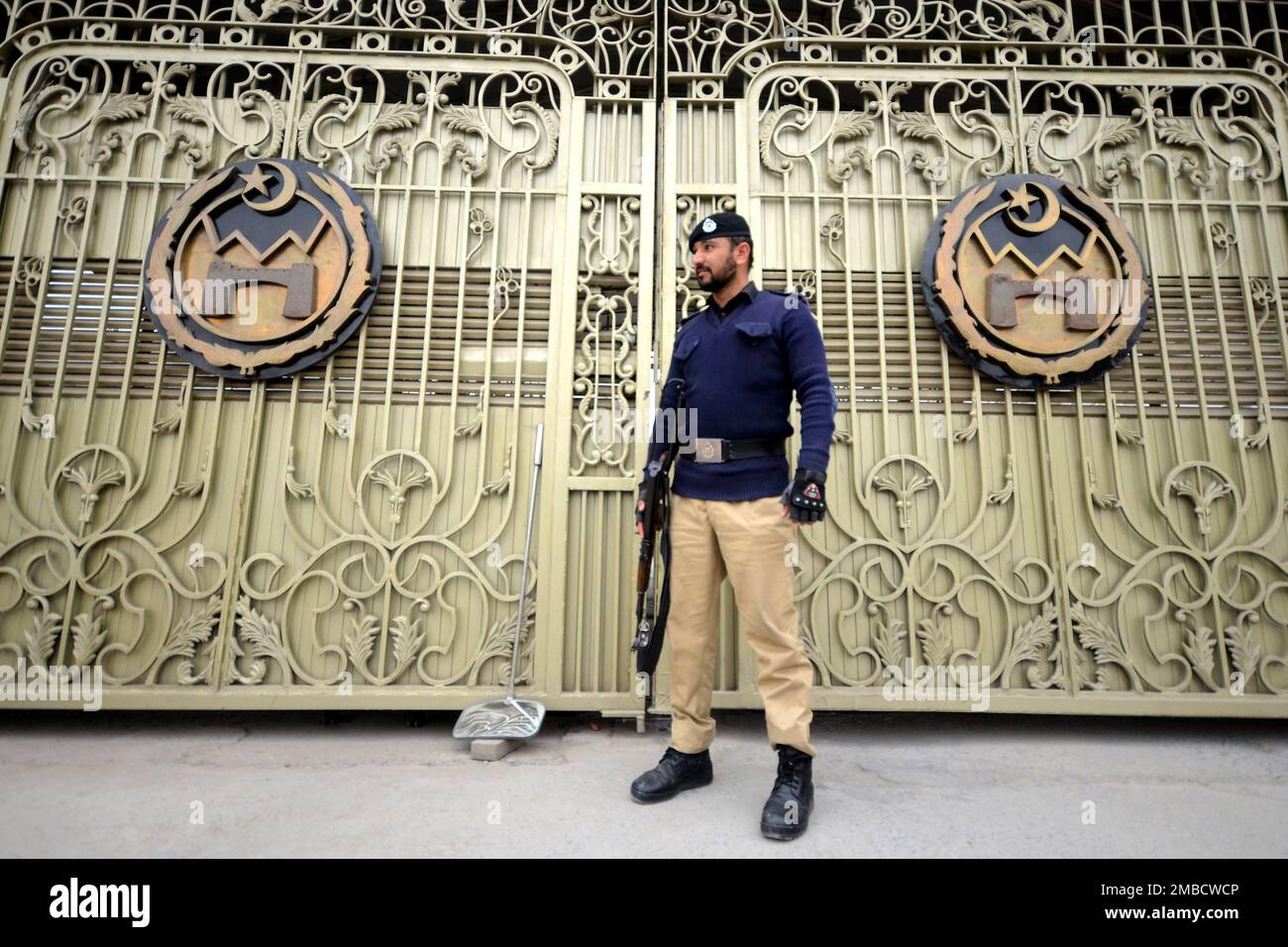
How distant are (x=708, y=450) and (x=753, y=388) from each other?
0.26 meters

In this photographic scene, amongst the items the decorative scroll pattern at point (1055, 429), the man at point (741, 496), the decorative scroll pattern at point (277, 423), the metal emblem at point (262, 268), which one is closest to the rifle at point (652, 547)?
the man at point (741, 496)

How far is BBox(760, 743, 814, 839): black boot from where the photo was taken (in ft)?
5.95

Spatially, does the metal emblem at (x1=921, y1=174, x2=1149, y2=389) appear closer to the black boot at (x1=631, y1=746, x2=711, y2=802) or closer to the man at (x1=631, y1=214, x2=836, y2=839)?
the man at (x1=631, y1=214, x2=836, y2=839)

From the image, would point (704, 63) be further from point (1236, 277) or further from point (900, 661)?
point (900, 661)

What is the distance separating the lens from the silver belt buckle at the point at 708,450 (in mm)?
2125

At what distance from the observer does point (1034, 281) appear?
2.93 m

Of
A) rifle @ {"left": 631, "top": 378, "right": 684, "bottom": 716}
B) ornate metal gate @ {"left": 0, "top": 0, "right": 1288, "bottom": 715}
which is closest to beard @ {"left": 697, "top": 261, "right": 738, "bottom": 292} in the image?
rifle @ {"left": 631, "top": 378, "right": 684, "bottom": 716}

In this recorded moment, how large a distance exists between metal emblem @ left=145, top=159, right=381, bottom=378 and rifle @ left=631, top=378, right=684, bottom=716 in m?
1.71

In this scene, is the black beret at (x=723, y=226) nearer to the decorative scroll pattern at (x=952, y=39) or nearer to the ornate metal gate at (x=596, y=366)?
the ornate metal gate at (x=596, y=366)

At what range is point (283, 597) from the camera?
2797 mm

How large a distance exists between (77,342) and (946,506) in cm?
418

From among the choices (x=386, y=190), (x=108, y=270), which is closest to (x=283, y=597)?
(x=108, y=270)

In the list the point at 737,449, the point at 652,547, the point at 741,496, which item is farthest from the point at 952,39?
the point at 652,547

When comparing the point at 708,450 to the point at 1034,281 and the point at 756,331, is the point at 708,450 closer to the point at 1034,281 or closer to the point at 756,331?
the point at 756,331
